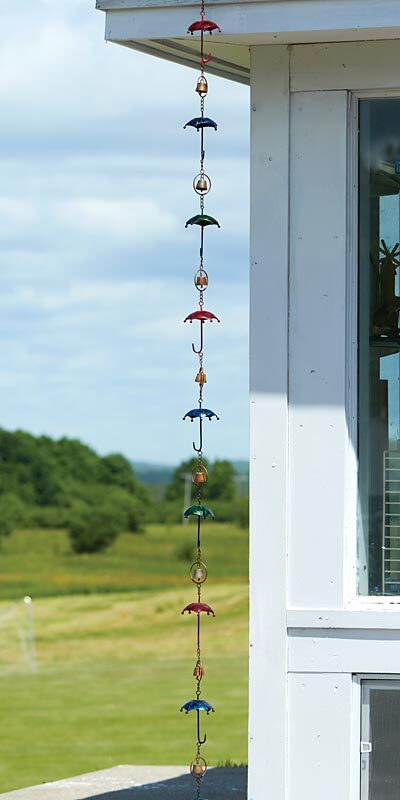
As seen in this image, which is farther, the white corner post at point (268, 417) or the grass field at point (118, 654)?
the grass field at point (118, 654)

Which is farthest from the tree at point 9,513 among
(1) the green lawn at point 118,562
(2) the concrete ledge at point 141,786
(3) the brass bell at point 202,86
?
(3) the brass bell at point 202,86

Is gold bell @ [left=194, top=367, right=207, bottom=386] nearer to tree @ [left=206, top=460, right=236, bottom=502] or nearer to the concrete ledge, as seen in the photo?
the concrete ledge

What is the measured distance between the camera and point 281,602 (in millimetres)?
4617

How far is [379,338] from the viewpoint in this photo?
474 centimetres

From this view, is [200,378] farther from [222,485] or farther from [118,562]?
[222,485]

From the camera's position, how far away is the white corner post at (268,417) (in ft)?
15.2

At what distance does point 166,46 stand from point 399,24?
81 centimetres

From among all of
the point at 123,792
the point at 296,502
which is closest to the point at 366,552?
the point at 296,502

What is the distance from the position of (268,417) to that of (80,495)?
29627 millimetres

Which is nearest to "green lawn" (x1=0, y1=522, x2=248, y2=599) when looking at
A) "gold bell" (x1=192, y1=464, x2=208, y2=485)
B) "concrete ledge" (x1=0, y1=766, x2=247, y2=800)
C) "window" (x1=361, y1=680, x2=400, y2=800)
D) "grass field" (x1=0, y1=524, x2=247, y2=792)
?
"grass field" (x1=0, y1=524, x2=247, y2=792)

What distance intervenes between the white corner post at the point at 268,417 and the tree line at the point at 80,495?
90.4ft

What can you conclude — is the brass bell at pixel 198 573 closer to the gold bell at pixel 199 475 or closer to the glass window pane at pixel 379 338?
the gold bell at pixel 199 475

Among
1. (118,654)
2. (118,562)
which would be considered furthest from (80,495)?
(118,654)

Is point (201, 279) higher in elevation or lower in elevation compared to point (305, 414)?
higher
